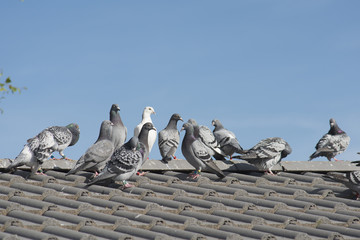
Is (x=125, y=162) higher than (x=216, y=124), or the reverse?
(x=216, y=124)

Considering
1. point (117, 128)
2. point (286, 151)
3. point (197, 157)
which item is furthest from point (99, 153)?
point (286, 151)

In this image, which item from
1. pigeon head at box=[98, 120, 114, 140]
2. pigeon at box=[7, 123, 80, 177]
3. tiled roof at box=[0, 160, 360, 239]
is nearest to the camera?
tiled roof at box=[0, 160, 360, 239]

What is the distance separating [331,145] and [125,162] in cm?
629

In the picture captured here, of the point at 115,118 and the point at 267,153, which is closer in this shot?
the point at 267,153

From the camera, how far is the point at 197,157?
978 centimetres

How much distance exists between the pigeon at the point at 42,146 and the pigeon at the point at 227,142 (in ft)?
9.90

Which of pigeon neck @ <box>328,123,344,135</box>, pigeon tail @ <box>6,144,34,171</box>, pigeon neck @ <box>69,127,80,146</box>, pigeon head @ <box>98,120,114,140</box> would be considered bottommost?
pigeon tail @ <box>6,144,34,171</box>

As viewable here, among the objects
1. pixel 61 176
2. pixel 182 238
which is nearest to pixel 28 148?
pixel 61 176

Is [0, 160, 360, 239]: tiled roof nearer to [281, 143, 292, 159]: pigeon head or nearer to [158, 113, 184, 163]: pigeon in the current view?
[281, 143, 292, 159]: pigeon head

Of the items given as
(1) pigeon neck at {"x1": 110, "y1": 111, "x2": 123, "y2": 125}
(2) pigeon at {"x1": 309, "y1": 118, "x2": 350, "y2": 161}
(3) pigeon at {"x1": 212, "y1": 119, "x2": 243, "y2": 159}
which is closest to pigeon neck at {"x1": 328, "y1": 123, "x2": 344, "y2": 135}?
(2) pigeon at {"x1": 309, "y1": 118, "x2": 350, "y2": 161}

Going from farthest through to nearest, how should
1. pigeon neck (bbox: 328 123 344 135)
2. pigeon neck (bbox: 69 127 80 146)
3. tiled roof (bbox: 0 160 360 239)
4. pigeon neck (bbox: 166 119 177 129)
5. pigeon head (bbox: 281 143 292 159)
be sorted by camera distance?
pigeon neck (bbox: 328 123 344 135) → pigeon neck (bbox: 166 119 177 129) → pigeon neck (bbox: 69 127 80 146) → pigeon head (bbox: 281 143 292 159) → tiled roof (bbox: 0 160 360 239)

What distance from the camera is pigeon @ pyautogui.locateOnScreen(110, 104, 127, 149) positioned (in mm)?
11227

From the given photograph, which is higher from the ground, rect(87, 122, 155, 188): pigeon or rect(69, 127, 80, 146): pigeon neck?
rect(69, 127, 80, 146): pigeon neck

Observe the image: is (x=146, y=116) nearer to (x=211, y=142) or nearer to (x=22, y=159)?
(x=211, y=142)
